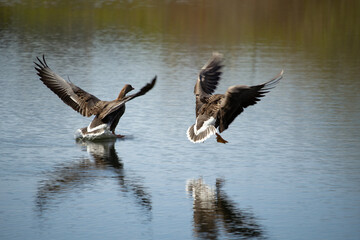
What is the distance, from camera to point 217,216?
8547 millimetres

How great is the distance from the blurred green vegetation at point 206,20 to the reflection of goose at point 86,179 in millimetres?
14865

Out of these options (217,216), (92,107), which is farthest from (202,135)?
(217,216)

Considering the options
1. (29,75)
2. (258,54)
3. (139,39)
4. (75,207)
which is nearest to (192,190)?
(75,207)

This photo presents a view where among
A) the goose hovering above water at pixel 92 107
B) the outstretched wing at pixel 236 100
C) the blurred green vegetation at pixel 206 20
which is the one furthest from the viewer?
the blurred green vegetation at pixel 206 20

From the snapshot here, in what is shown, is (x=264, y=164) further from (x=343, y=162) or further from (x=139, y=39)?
(x=139, y=39)

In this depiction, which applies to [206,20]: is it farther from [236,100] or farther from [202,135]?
[236,100]

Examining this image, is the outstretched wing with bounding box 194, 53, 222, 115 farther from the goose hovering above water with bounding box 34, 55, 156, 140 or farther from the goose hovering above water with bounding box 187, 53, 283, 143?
the goose hovering above water with bounding box 34, 55, 156, 140

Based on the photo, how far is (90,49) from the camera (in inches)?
978

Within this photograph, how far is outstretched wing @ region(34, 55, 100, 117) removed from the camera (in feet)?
43.5

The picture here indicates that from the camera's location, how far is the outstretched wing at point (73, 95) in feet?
43.5

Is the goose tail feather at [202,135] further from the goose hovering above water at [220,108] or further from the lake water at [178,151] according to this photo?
the lake water at [178,151]

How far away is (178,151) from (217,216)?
3.45m

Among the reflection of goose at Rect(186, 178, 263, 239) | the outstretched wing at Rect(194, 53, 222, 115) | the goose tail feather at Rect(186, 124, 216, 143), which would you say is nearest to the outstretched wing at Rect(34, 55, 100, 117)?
the outstretched wing at Rect(194, 53, 222, 115)

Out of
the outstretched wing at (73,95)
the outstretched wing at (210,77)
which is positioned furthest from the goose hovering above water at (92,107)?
the outstretched wing at (210,77)
